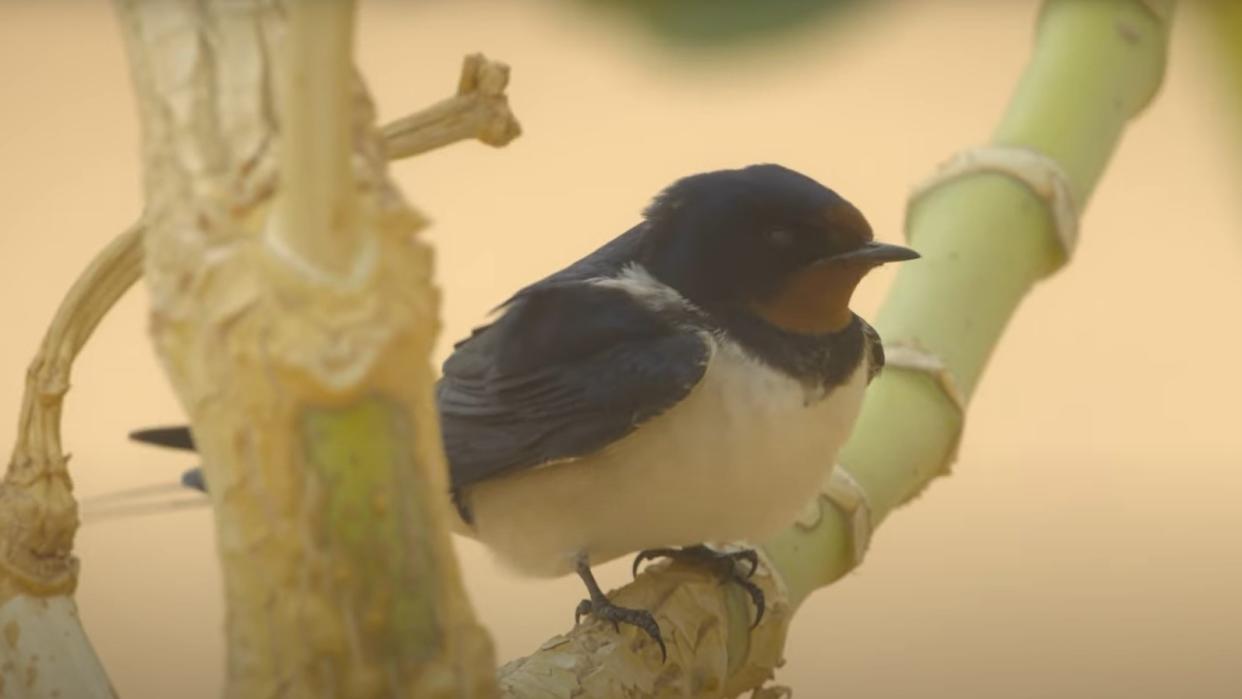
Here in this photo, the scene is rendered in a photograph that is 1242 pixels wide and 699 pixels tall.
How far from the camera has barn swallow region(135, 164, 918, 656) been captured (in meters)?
0.79

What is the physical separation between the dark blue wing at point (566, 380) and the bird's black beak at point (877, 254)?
0.08 metres

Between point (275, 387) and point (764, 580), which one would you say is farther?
point (764, 580)

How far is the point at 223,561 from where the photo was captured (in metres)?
0.41

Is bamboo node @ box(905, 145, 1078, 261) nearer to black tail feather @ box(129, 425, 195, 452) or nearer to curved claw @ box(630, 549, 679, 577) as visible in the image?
curved claw @ box(630, 549, 679, 577)

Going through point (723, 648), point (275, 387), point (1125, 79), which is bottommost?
point (723, 648)

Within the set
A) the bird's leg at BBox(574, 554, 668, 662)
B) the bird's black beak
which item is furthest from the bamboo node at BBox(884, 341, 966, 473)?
the bird's leg at BBox(574, 554, 668, 662)

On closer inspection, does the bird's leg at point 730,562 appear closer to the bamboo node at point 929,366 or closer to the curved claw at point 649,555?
the curved claw at point 649,555

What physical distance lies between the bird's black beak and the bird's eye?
2 cm

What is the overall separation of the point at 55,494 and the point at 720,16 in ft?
1.31

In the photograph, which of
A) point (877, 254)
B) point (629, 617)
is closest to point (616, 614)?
point (629, 617)

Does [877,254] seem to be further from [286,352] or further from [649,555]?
[286,352]

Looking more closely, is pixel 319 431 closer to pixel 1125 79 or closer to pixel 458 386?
pixel 458 386

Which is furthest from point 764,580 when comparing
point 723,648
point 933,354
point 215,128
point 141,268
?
point 215,128

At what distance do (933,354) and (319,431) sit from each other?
21.4 inches
